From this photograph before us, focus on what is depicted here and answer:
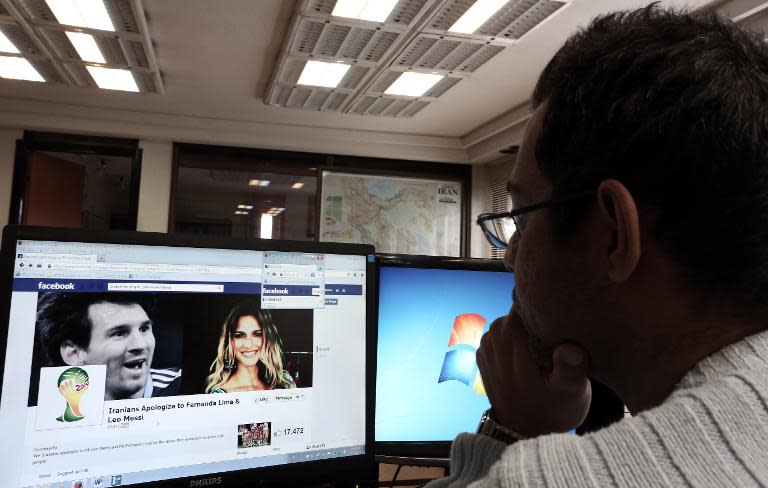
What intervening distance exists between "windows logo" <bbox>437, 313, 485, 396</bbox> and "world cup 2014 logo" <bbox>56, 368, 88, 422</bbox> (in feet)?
2.01

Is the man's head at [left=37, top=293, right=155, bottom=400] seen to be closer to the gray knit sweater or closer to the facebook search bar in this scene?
the facebook search bar

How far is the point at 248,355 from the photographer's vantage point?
2.93ft

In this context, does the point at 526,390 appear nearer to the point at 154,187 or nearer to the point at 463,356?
the point at 463,356

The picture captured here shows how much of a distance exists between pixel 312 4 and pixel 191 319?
2340 mm

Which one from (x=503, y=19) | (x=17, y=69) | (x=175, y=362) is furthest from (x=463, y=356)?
(x=17, y=69)

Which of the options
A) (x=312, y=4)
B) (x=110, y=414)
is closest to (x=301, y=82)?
(x=312, y=4)

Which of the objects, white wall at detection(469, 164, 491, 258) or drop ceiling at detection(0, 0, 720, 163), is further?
white wall at detection(469, 164, 491, 258)

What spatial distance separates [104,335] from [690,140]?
2.53ft

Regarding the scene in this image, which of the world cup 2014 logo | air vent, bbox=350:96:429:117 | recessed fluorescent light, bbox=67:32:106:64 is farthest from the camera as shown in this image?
air vent, bbox=350:96:429:117

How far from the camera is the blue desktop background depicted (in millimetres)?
1036

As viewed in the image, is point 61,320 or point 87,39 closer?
point 61,320

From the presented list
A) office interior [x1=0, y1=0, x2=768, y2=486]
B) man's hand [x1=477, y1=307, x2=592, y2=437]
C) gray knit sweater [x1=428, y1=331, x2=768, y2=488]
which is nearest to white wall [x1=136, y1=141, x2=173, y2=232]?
office interior [x1=0, y1=0, x2=768, y2=486]

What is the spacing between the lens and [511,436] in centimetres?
65

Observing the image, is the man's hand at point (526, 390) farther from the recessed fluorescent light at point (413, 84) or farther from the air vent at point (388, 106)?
the air vent at point (388, 106)
